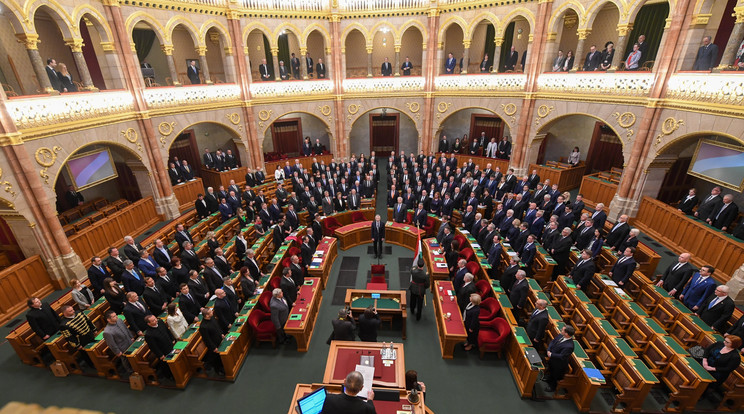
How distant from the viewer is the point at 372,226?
1189cm

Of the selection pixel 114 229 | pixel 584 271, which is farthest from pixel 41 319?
pixel 584 271

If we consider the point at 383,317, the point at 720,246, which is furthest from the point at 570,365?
the point at 720,246

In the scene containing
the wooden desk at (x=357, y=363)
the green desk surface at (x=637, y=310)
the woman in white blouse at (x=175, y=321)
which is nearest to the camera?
the wooden desk at (x=357, y=363)

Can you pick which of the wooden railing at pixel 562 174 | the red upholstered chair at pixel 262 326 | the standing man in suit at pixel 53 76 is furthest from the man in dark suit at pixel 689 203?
the standing man in suit at pixel 53 76

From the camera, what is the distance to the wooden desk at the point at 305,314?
781cm

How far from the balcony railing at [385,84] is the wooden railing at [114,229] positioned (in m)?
11.7

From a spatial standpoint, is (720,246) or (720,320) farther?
(720,246)

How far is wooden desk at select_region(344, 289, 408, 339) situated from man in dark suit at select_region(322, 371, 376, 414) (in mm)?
3595

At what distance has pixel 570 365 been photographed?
22.2 ft

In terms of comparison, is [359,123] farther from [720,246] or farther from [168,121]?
[720,246]

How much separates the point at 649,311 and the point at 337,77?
16842 millimetres

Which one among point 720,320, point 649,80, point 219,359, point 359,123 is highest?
point 649,80

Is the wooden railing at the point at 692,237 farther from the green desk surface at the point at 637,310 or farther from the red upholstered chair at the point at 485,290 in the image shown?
the red upholstered chair at the point at 485,290

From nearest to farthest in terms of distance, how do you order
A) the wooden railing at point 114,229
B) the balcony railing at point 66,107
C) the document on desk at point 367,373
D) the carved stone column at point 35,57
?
the document on desk at point 367,373 < the balcony railing at point 66,107 < the carved stone column at point 35,57 < the wooden railing at point 114,229
